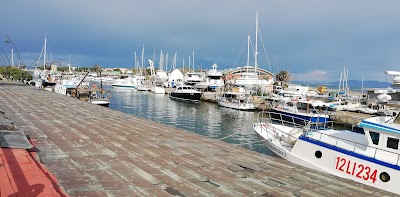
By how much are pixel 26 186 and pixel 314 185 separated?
4097 millimetres

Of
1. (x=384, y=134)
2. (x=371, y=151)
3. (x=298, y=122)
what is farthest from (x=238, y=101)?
(x=384, y=134)

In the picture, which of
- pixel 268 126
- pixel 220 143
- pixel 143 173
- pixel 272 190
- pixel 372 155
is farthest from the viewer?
pixel 268 126

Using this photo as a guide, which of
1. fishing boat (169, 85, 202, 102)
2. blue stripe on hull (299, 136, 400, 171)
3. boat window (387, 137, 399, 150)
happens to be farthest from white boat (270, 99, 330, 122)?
boat window (387, 137, 399, 150)

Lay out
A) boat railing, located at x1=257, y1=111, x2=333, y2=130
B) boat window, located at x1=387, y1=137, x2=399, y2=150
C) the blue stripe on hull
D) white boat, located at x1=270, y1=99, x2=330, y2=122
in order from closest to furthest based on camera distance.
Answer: the blue stripe on hull < boat window, located at x1=387, y1=137, x2=399, y2=150 < boat railing, located at x1=257, y1=111, x2=333, y2=130 < white boat, located at x1=270, y1=99, x2=330, y2=122

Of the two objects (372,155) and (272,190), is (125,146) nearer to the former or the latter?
(272,190)

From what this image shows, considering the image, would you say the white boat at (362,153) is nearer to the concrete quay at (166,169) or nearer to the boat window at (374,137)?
the boat window at (374,137)

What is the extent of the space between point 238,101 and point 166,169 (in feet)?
158

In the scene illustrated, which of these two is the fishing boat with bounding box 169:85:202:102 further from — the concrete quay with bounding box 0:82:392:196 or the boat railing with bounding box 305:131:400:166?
the concrete quay with bounding box 0:82:392:196

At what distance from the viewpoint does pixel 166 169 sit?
493 cm

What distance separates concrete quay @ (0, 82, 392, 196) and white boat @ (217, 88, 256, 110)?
44139mm

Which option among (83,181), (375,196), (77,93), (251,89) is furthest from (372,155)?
(251,89)

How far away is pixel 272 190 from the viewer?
14.1ft

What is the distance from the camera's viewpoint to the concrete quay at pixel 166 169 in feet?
13.3

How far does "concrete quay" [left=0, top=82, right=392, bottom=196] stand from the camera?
4.07m
